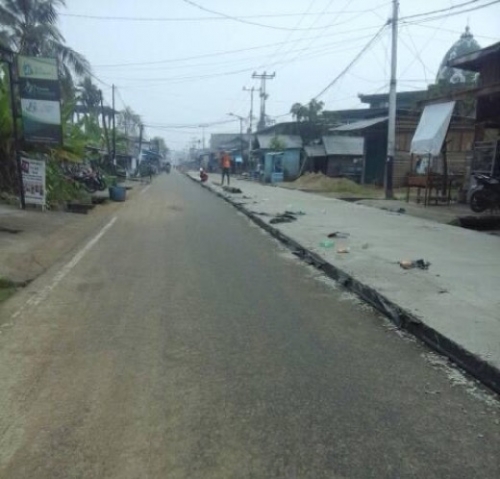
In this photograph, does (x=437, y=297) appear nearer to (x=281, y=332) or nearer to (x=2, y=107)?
(x=281, y=332)

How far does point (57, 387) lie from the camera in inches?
169

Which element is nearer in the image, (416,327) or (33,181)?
(416,327)

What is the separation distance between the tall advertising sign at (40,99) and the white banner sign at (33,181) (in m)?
0.63

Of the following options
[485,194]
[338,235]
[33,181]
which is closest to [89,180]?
[33,181]

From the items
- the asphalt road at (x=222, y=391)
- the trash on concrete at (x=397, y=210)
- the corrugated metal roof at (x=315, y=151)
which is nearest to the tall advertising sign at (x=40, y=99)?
the asphalt road at (x=222, y=391)

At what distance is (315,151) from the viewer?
1891 inches

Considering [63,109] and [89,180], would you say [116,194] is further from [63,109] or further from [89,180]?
[63,109]

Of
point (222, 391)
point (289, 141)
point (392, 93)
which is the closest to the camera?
point (222, 391)

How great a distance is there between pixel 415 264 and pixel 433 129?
11.3 m

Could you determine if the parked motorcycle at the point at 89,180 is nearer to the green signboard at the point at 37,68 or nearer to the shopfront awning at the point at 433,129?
the green signboard at the point at 37,68

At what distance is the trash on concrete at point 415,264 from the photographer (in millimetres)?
8609

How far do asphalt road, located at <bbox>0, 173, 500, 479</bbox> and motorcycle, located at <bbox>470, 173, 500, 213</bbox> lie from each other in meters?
10.5

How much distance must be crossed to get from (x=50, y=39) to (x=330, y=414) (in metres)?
34.2

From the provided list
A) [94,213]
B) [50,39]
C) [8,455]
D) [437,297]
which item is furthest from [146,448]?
[50,39]
